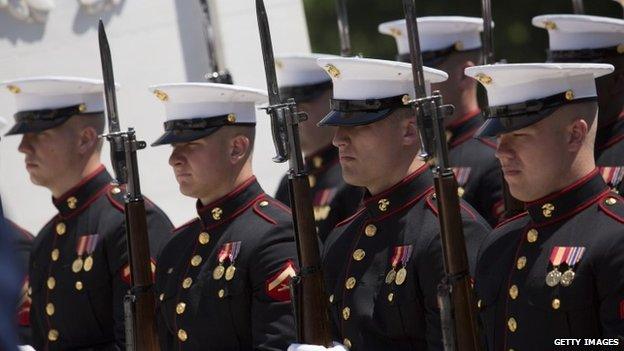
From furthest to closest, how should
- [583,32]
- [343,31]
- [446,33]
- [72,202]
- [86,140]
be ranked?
[343,31], [446,33], [86,140], [72,202], [583,32]

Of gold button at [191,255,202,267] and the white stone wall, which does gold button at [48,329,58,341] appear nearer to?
gold button at [191,255,202,267]

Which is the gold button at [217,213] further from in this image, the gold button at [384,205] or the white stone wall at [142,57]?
the white stone wall at [142,57]

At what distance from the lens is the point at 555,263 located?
4.73 m

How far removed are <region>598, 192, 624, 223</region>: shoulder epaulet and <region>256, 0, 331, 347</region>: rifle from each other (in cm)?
110

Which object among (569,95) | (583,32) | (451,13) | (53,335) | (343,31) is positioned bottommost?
(53,335)

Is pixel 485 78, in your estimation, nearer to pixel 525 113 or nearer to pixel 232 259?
pixel 525 113

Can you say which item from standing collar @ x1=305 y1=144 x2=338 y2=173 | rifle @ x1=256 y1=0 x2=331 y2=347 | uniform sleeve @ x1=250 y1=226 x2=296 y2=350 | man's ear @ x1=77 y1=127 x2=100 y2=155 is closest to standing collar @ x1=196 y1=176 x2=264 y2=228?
uniform sleeve @ x1=250 y1=226 x2=296 y2=350

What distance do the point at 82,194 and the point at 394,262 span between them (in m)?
2.31

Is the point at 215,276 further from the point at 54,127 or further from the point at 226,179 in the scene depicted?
the point at 54,127

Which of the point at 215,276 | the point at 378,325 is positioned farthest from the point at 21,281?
the point at 215,276

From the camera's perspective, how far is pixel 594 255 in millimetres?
4605

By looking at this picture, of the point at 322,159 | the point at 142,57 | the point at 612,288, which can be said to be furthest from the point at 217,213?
the point at 142,57

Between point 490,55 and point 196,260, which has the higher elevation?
point 490,55

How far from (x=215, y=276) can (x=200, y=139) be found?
25.6 inches
